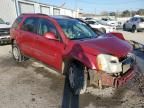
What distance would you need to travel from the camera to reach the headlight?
16.9 feet

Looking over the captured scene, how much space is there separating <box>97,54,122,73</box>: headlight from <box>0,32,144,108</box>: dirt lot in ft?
2.41

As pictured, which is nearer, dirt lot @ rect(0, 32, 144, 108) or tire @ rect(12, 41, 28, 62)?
dirt lot @ rect(0, 32, 144, 108)

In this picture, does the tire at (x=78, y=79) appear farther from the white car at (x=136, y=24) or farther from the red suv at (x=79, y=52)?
the white car at (x=136, y=24)

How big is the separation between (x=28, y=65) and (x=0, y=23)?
754 cm

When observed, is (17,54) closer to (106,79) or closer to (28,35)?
(28,35)

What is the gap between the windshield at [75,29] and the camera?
20.9ft

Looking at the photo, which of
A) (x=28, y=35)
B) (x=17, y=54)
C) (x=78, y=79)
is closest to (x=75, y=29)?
(x=78, y=79)

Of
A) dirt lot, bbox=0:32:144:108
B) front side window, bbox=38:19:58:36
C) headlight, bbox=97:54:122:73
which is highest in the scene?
front side window, bbox=38:19:58:36

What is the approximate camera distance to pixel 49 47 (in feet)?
21.3

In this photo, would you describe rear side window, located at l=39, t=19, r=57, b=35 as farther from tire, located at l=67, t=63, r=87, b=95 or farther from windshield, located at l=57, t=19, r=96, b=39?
tire, located at l=67, t=63, r=87, b=95

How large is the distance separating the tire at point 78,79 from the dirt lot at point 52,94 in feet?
0.54

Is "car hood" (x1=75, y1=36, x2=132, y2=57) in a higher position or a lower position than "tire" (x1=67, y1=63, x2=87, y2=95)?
higher

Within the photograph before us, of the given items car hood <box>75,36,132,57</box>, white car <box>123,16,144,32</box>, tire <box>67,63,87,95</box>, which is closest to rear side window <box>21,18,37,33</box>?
car hood <box>75,36,132,57</box>

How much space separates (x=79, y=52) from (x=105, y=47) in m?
0.61
